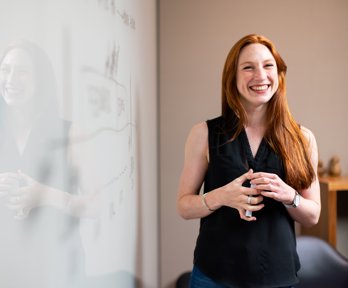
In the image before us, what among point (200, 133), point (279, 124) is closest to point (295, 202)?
point (279, 124)

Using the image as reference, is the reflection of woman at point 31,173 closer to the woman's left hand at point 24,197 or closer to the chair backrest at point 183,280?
the woman's left hand at point 24,197

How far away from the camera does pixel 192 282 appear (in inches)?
54.9

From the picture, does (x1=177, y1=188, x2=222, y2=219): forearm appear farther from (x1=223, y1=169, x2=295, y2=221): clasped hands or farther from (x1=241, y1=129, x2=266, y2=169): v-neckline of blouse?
(x1=241, y1=129, x2=266, y2=169): v-neckline of blouse

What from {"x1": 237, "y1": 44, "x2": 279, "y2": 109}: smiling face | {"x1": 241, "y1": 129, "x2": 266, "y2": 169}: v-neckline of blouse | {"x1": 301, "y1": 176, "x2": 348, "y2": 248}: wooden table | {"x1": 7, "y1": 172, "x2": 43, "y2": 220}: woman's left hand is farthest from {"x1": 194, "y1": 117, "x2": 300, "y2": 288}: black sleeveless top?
{"x1": 301, "y1": 176, "x2": 348, "y2": 248}: wooden table

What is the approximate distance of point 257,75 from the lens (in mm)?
1339

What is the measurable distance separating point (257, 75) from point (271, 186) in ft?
1.31

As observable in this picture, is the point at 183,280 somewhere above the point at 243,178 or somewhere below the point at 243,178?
below

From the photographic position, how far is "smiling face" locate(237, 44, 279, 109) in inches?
53.1

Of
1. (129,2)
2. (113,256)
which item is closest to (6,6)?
(113,256)

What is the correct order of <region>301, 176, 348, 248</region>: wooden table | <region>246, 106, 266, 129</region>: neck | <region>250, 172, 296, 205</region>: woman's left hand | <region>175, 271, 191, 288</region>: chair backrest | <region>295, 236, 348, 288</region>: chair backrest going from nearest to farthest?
<region>250, 172, 296, 205</region>: woman's left hand → <region>246, 106, 266, 129</region>: neck → <region>295, 236, 348, 288</region>: chair backrest → <region>301, 176, 348, 248</region>: wooden table → <region>175, 271, 191, 288</region>: chair backrest

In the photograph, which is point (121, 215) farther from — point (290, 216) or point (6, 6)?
point (6, 6)

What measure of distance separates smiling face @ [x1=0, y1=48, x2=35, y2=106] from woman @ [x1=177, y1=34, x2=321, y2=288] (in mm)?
876

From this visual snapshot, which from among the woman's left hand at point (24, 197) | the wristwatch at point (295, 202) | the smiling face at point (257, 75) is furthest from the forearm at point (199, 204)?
the woman's left hand at point (24, 197)

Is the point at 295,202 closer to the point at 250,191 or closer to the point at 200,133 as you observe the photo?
the point at 250,191
